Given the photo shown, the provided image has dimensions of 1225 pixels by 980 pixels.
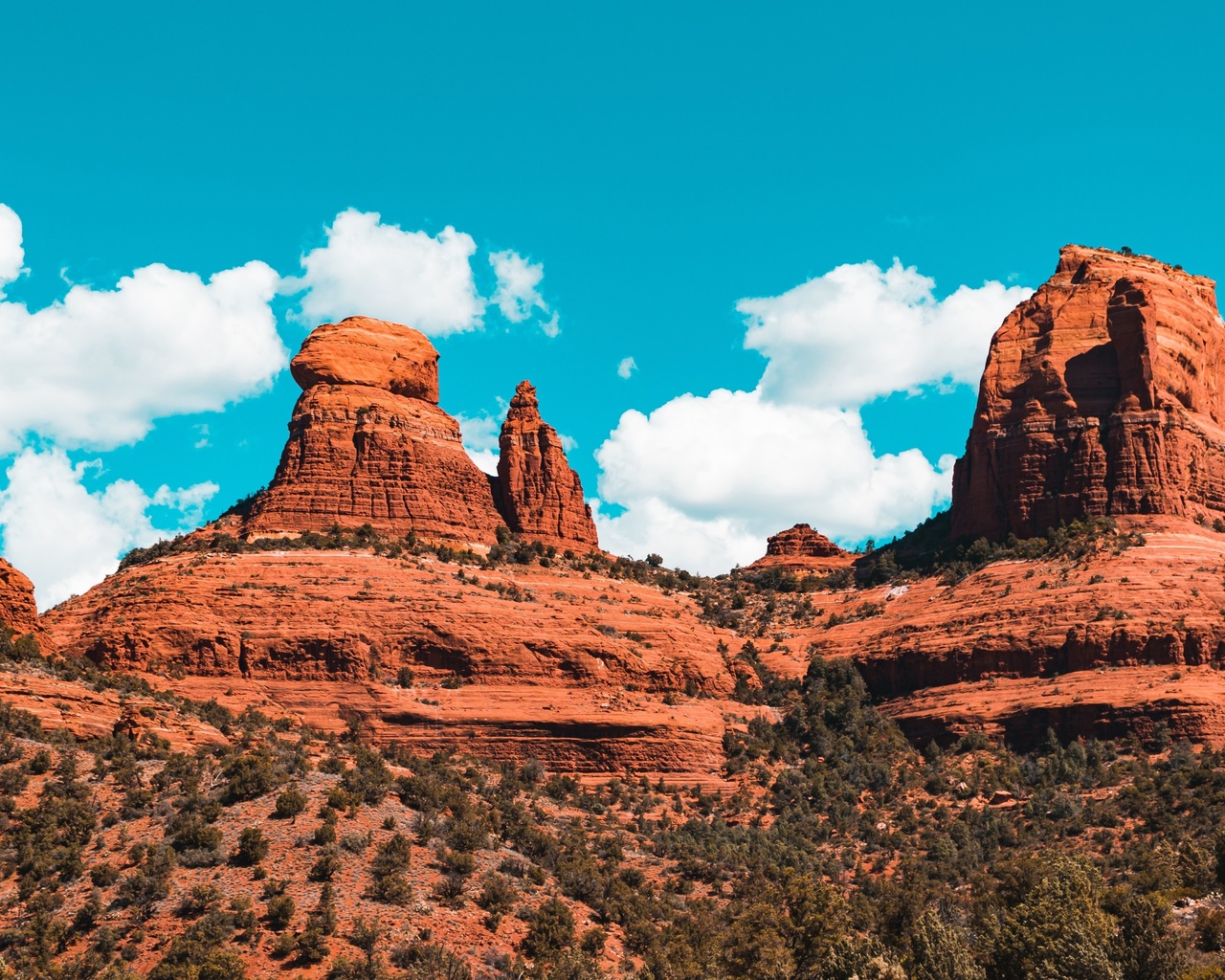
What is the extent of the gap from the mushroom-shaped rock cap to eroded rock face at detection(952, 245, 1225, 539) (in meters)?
38.5

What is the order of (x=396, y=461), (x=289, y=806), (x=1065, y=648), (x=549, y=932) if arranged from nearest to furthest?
(x=549, y=932)
(x=289, y=806)
(x=1065, y=648)
(x=396, y=461)

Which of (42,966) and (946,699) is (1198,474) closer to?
(946,699)

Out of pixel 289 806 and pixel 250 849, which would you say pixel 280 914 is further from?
pixel 289 806

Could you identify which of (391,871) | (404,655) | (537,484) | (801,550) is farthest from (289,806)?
(801,550)

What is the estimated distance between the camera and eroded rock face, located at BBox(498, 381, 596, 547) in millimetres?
110125

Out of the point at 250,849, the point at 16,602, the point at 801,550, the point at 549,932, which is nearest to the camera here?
the point at 549,932

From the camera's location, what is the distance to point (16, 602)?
74.1 metres

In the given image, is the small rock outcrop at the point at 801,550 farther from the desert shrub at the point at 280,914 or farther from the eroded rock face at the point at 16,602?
the desert shrub at the point at 280,914

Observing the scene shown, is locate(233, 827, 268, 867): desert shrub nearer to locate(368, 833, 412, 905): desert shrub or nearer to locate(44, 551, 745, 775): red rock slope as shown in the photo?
locate(368, 833, 412, 905): desert shrub

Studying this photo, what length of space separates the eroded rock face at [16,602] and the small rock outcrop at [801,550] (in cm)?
7365

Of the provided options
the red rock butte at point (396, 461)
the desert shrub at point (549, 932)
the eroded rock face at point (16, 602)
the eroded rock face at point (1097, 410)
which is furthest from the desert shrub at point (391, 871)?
the eroded rock face at point (1097, 410)

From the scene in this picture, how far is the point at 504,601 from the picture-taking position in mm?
93250

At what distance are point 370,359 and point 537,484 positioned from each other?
1400 cm

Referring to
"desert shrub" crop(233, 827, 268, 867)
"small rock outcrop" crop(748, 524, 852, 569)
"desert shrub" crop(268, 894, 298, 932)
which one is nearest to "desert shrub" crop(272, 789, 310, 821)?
"desert shrub" crop(233, 827, 268, 867)
